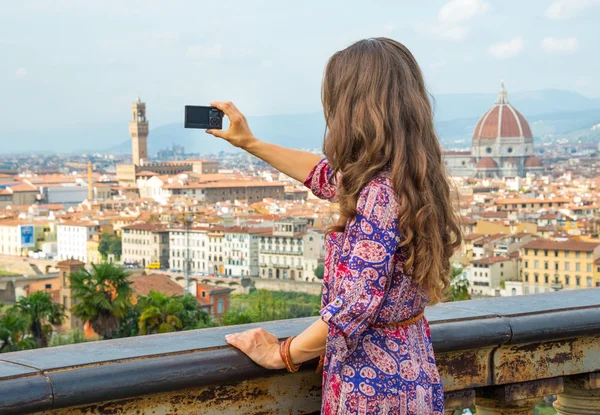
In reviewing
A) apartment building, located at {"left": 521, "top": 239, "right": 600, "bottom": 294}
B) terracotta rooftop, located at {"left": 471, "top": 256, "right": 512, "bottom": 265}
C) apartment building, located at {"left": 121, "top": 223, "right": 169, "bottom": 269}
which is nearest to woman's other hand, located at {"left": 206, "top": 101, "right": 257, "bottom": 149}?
apartment building, located at {"left": 521, "top": 239, "right": 600, "bottom": 294}

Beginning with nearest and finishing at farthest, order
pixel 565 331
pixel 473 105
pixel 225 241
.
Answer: pixel 565 331
pixel 225 241
pixel 473 105

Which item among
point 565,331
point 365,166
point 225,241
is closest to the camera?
point 365,166

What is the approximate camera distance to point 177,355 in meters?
0.92

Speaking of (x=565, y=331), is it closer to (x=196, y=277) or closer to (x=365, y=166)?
(x=365, y=166)

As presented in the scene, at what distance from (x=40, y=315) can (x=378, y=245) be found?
13602mm

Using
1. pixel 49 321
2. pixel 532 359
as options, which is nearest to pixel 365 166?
pixel 532 359

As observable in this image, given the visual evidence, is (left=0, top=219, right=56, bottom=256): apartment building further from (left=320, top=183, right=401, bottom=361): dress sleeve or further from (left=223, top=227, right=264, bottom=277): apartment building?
(left=320, top=183, right=401, bottom=361): dress sleeve

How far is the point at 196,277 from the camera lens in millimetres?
30781

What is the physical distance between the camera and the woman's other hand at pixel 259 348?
951 millimetres

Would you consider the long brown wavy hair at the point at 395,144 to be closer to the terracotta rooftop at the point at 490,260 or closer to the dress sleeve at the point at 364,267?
the dress sleeve at the point at 364,267

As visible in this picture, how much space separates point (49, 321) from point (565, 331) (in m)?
13.6

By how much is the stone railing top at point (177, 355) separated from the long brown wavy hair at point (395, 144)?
15 centimetres

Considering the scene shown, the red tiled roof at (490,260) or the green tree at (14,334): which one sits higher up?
the green tree at (14,334)

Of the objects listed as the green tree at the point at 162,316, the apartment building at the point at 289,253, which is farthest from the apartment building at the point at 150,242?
the green tree at the point at 162,316
